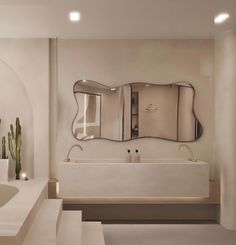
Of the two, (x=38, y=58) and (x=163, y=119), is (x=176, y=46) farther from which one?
(x=38, y=58)

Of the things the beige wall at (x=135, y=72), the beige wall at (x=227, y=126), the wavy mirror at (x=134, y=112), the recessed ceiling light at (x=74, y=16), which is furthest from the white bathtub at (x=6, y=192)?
the beige wall at (x=227, y=126)

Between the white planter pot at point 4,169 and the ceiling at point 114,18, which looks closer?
the ceiling at point 114,18

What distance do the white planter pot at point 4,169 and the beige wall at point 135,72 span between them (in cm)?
66

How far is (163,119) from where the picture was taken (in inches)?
221

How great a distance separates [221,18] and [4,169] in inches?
130

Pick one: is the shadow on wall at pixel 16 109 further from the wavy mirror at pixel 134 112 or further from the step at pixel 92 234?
the step at pixel 92 234

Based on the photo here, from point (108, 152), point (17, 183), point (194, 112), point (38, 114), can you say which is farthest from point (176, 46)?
point (17, 183)

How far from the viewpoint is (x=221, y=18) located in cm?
454

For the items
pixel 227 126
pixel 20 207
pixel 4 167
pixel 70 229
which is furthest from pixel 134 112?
pixel 20 207

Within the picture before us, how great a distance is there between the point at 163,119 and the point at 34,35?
211 cm

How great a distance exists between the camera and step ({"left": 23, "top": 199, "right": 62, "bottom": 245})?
2.99m

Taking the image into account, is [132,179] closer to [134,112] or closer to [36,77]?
[134,112]

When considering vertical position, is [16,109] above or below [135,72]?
below

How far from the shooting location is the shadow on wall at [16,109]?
5555mm
